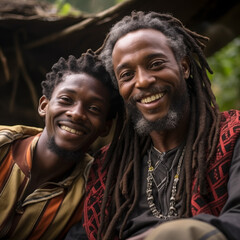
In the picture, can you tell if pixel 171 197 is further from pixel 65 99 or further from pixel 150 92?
pixel 65 99

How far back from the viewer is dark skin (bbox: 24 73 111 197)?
260 cm

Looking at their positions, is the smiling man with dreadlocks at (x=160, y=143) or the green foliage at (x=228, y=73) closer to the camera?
the smiling man with dreadlocks at (x=160, y=143)

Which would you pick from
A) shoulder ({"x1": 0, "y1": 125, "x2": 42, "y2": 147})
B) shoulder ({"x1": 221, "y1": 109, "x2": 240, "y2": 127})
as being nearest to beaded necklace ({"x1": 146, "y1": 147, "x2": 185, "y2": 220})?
shoulder ({"x1": 221, "y1": 109, "x2": 240, "y2": 127})

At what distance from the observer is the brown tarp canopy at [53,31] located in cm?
340

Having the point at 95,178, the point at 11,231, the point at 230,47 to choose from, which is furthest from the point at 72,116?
the point at 230,47

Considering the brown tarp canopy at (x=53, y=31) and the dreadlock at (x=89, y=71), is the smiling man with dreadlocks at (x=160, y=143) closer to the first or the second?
the dreadlock at (x=89, y=71)

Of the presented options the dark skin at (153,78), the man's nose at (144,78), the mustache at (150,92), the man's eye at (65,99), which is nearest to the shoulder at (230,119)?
the dark skin at (153,78)

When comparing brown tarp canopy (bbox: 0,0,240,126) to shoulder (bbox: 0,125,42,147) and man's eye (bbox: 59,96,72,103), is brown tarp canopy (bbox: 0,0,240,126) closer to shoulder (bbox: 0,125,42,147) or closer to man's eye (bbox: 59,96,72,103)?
man's eye (bbox: 59,96,72,103)

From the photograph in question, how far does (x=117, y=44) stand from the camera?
245cm

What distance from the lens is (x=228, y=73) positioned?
6.52 meters

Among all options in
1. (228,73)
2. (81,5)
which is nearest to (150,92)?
(228,73)

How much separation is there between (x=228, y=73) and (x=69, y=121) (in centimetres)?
474

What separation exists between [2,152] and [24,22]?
5.53 feet

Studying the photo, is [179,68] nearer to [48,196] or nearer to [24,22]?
[48,196]
